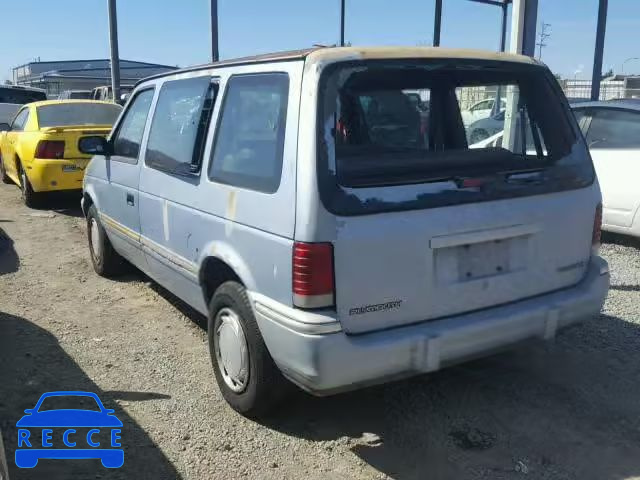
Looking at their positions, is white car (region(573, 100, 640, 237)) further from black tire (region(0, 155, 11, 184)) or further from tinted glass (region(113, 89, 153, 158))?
black tire (region(0, 155, 11, 184))

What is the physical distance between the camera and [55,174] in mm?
8531

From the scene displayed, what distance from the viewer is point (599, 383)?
3.70m

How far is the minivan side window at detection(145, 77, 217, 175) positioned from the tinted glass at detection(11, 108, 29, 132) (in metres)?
6.46

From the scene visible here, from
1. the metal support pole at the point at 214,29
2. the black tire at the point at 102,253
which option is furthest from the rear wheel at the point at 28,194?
the metal support pole at the point at 214,29

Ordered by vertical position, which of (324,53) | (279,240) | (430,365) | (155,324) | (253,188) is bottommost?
(155,324)

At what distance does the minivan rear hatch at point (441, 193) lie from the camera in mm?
2711

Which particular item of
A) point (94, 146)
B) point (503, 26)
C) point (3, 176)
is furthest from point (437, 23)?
point (94, 146)

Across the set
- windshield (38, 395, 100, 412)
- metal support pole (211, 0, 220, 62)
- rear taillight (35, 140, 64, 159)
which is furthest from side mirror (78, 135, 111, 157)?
metal support pole (211, 0, 220, 62)

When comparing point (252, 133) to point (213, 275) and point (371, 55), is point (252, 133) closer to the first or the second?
point (371, 55)

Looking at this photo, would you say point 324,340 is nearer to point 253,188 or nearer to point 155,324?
point 253,188

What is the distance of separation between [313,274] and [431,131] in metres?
1.64

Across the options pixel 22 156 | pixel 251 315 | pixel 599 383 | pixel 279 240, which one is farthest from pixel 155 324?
pixel 22 156

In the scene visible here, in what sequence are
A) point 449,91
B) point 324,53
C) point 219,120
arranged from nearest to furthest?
1. point 324,53
2. point 219,120
3. point 449,91

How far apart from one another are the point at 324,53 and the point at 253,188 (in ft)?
2.37
